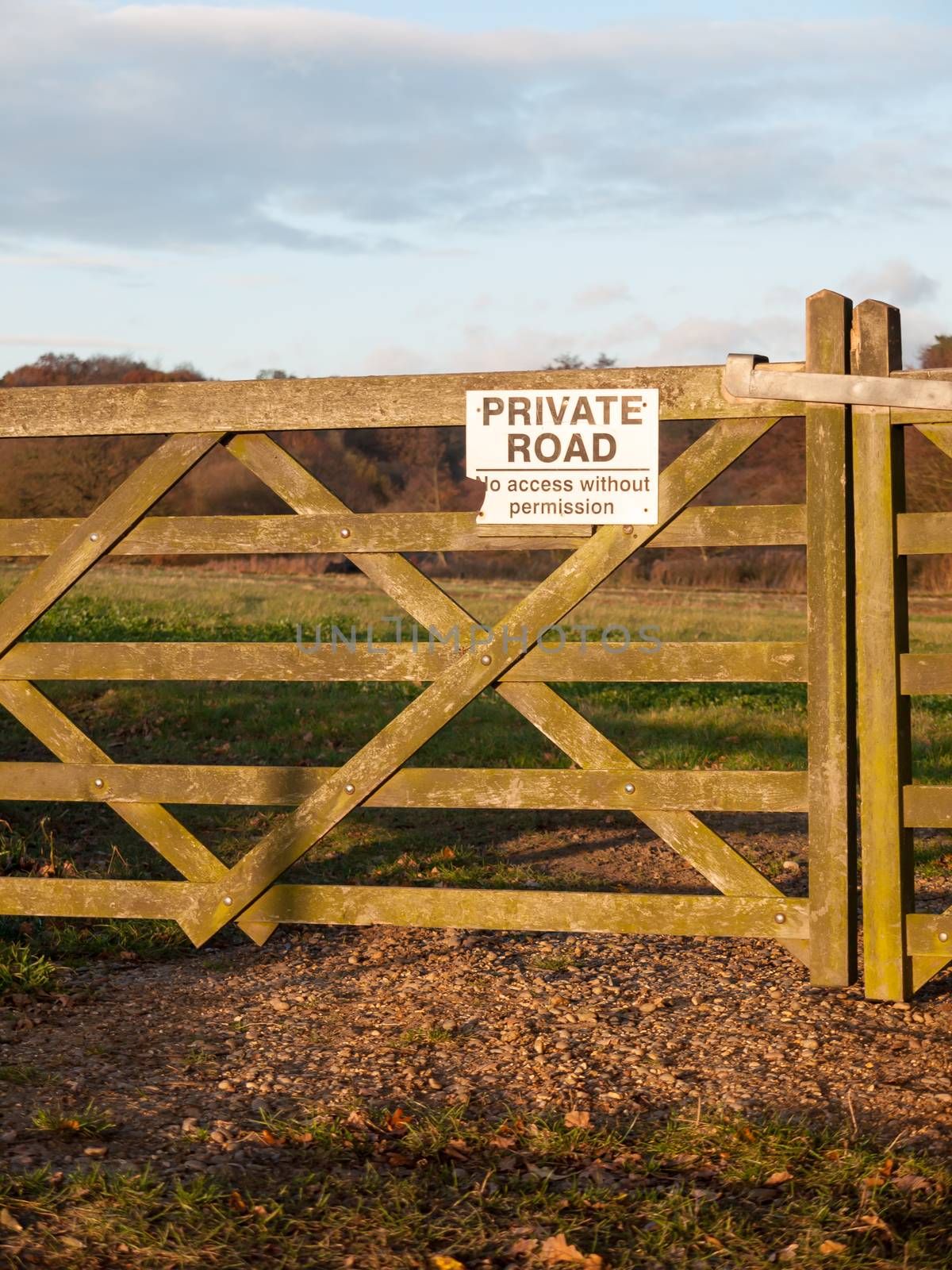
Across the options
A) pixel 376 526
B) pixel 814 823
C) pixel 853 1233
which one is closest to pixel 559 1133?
pixel 853 1233

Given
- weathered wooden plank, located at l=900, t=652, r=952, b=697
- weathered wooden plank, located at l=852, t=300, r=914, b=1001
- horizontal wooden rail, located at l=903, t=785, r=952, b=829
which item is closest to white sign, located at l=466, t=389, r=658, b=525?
weathered wooden plank, located at l=852, t=300, r=914, b=1001

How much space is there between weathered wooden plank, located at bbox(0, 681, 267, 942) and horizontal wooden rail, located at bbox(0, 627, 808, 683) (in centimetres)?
12

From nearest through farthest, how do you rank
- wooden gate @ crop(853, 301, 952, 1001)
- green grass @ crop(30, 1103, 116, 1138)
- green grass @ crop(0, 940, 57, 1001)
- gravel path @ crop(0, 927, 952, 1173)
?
green grass @ crop(30, 1103, 116, 1138) < gravel path @ crop(0, 927, 952, 1173) < wooden gate @ crop(853, 301, 952, 1001) < green grass @ crop(0, 940, 57, 1001)

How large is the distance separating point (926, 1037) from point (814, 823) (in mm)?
Answer: 834

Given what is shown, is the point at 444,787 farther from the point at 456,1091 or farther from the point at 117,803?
the point at 117,803

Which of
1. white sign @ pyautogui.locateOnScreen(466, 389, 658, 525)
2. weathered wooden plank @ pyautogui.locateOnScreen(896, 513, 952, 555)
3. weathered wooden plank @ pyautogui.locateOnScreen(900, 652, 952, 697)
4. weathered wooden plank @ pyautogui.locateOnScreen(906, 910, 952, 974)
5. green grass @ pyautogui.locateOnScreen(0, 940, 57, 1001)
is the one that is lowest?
green grass @ pyautogui.locateOnScreen(0, 940, 57, 1001)

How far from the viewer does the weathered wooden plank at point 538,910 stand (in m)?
4.81

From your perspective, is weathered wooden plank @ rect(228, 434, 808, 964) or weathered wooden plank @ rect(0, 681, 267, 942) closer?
weathered wooden plank @ rect(228, 434, 808, 964)

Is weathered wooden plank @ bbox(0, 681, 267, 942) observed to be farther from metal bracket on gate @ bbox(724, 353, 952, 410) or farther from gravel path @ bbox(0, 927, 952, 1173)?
metal bracket on gate @ bbox(724, 353, 952, 410)

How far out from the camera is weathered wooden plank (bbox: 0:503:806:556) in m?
4.74

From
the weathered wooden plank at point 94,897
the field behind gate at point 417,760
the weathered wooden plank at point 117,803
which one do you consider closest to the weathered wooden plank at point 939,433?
the field behind gate at point 417,760

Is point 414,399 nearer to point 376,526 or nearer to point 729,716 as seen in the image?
point 376,526

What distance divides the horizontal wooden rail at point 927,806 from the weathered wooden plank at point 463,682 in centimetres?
136

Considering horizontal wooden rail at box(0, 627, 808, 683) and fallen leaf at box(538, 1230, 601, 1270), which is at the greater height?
horizontal wooden rail at box(0, 627, 808, 683)
